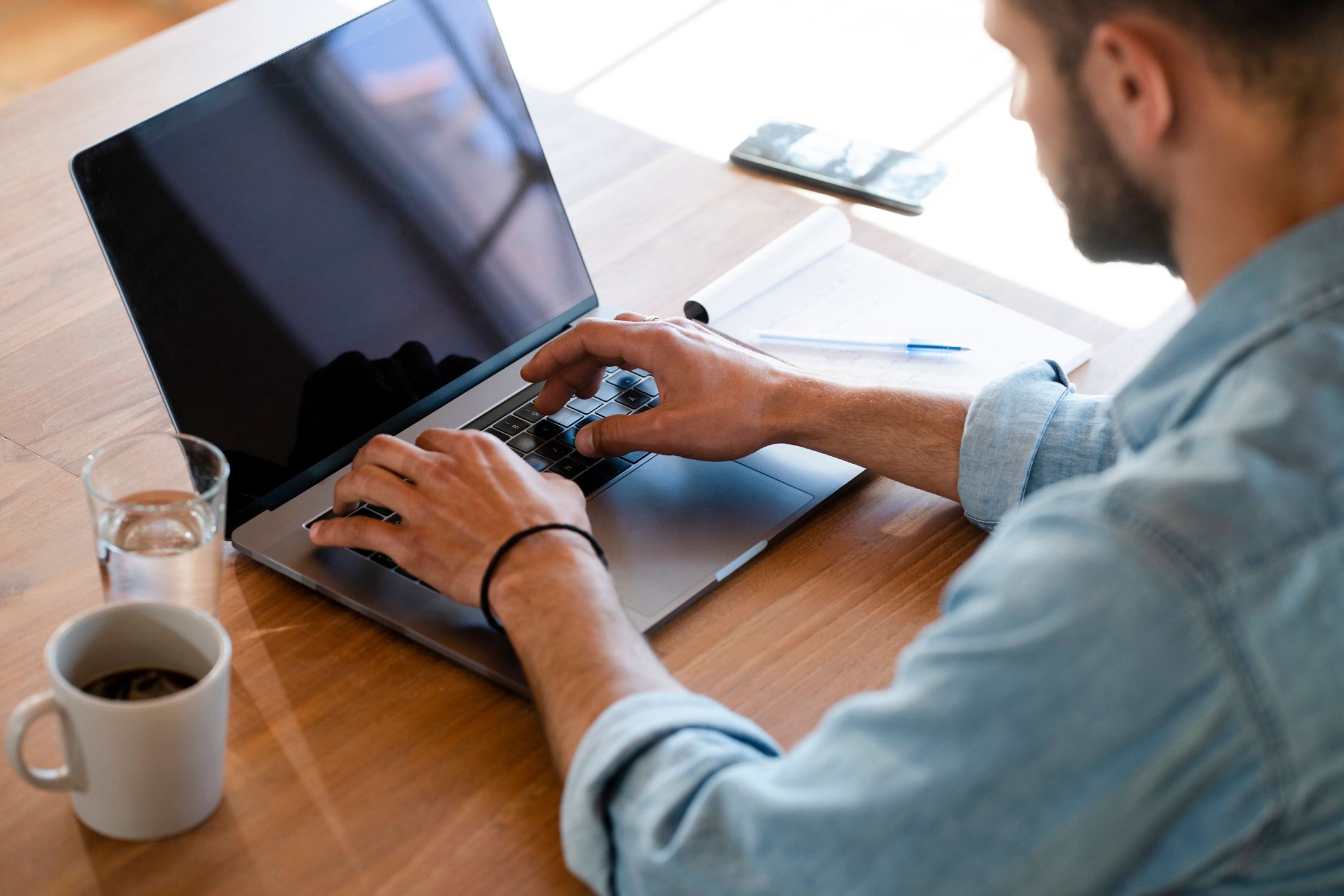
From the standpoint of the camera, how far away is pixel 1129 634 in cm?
59

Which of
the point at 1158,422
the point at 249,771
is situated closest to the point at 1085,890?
the point at 1158,422

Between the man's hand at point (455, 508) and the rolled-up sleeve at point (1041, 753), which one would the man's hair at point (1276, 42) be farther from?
the man's hand at point (455, 508)

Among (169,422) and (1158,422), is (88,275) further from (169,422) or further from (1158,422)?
(1158,422)

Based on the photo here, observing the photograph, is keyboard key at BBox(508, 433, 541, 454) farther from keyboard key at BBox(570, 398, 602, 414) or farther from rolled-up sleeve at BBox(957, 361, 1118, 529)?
rolled-up sleeve at BBox(957, 361, 1118, 529)

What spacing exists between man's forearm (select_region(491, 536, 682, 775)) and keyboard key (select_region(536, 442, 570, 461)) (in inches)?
6.7

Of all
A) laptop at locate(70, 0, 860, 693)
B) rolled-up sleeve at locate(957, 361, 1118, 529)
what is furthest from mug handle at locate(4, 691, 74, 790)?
rolled-up sleeve at locate(957, 361, 1118, 529)

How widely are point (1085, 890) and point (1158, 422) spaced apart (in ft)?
0.88

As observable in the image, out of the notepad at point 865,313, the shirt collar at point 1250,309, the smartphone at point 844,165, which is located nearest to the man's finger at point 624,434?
the notepad at point 865,313

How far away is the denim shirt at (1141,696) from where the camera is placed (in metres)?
0.59

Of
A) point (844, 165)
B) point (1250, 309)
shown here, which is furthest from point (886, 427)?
point (844, 165)

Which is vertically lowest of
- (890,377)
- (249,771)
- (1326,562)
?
(890,377)

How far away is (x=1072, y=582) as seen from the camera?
611 mm

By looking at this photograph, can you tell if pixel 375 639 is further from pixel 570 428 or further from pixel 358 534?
pixel 570 428

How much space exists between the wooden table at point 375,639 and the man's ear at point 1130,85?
1.23 ft
